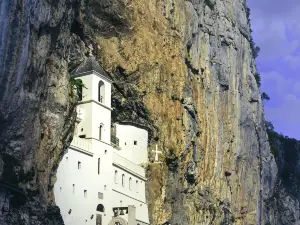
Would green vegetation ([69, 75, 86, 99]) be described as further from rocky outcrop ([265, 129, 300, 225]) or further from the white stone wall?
rocky outcrop ([265, 129, 300, 225])

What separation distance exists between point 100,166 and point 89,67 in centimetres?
718

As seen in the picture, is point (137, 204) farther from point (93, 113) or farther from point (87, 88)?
point (87, 88)

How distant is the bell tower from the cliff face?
76.7 inches

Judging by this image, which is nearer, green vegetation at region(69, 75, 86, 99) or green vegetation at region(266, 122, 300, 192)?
green vegetation at region(69, 75, 86, 99)

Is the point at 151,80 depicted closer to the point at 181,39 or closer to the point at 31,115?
the point at 181,39

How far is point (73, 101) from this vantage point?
153ft

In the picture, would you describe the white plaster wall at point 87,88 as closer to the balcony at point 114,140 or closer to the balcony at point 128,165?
the balcony at point 114,140

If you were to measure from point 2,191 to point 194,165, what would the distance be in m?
23.3

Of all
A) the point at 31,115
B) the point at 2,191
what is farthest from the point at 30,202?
the point at 31,115

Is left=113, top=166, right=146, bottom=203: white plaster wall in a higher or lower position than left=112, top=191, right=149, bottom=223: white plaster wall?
higher

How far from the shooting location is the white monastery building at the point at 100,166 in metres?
45.8

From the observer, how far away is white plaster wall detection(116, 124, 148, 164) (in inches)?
2143

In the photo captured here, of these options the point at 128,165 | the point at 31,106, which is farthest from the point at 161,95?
the point at 31,106

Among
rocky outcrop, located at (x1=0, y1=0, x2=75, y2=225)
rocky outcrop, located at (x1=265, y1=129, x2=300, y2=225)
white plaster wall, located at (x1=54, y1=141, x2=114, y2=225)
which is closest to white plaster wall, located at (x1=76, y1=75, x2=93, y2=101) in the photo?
white plaster wall, located at (x1=54, y1=141, x2=114, y2=225)
